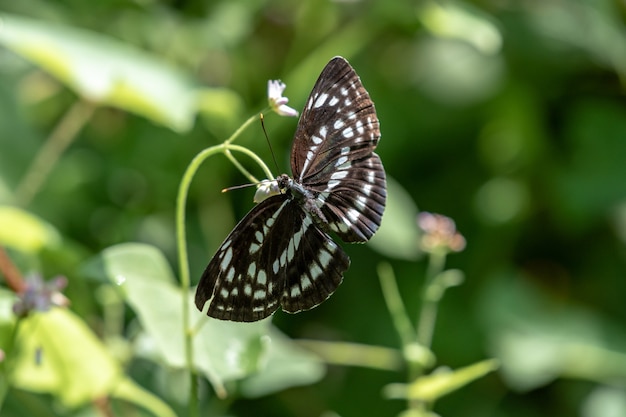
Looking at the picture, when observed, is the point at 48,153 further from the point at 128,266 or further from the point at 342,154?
the point at 342,154

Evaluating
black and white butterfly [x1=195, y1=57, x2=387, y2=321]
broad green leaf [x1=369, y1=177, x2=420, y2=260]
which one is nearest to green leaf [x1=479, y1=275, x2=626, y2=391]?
broad green leaf [x1=369, y1=177, x2=420, y2=260]

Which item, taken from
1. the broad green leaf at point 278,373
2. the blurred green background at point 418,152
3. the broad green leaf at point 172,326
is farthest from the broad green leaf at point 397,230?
Result: the broad green leaf at point 172,326

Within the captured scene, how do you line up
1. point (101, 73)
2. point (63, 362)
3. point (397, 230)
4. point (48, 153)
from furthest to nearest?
point (48, 153) < point (397, 230) < point (101, 73) < point (63, 362)

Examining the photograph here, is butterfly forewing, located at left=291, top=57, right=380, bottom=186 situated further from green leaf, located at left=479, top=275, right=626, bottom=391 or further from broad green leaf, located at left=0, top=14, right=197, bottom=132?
green leaf, located at left=479, top=275, right=626, bottom=391

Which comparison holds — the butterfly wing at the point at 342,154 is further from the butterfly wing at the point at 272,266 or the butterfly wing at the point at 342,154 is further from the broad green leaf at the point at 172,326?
the broad green leaf at the point at 172,326

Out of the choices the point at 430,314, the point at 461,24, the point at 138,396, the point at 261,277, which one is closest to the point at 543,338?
the point at 430,314

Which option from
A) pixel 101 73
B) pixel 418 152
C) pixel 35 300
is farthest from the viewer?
pixel 418 152
